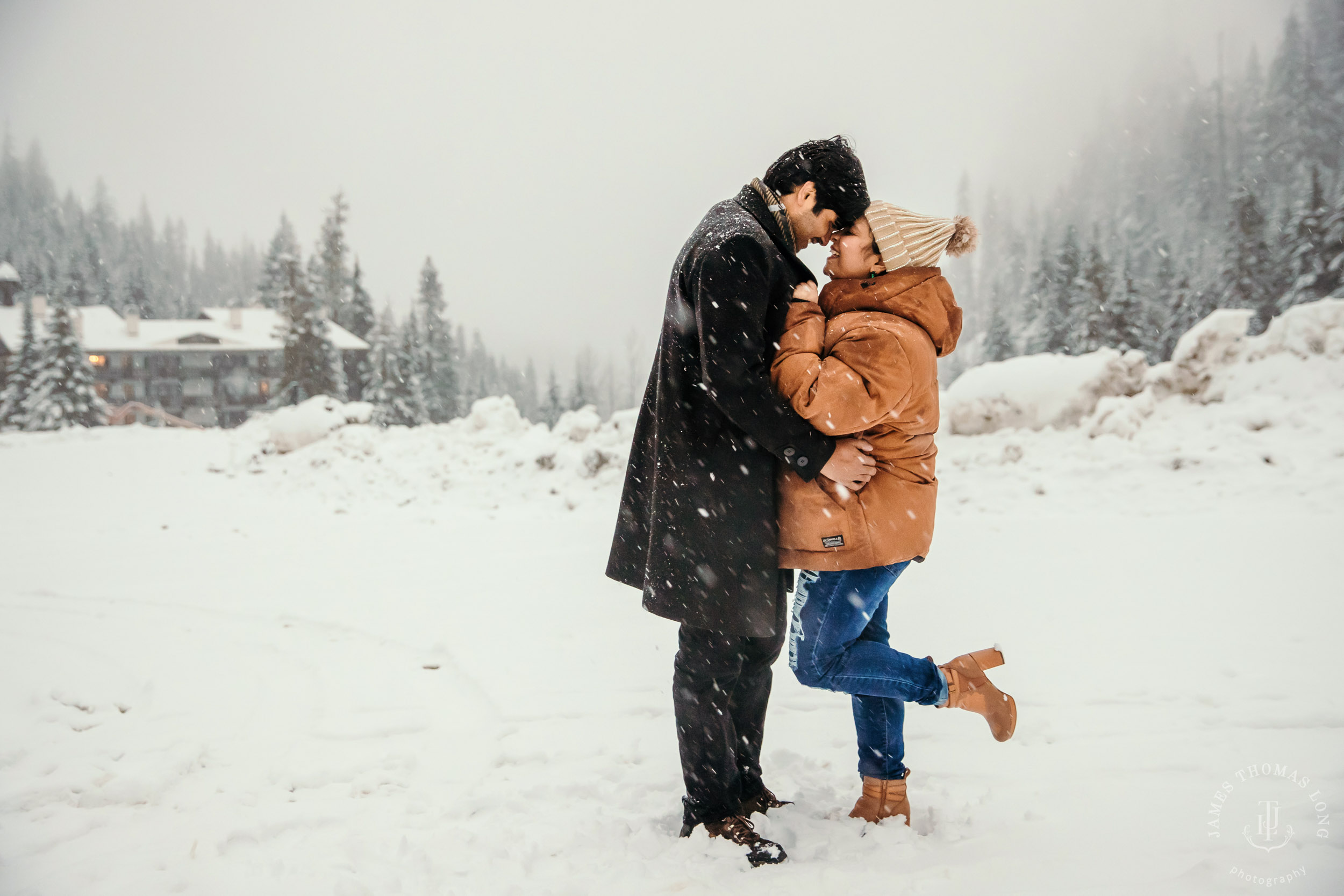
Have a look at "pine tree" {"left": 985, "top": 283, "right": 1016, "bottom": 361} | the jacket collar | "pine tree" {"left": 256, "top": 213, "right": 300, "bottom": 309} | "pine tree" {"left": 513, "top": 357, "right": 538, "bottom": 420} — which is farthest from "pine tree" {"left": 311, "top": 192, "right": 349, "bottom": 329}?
the jacket collar

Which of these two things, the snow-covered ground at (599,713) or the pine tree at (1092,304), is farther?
the pine tree at (1092,304)

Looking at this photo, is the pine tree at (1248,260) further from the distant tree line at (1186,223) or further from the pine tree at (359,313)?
the pine tree at (359,313)

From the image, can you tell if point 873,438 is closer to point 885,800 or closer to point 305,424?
point 885,800

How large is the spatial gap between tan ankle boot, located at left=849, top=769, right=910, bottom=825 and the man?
369 millimetres

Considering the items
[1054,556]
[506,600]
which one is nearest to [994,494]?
[1054,556]

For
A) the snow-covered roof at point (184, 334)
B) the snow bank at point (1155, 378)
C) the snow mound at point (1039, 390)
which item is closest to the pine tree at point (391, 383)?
the snow-covered roof at point (184, 334)

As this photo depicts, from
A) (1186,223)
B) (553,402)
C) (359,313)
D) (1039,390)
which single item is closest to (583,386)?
(553,402)

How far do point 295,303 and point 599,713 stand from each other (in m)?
34.2

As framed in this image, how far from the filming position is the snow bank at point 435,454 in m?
9.59

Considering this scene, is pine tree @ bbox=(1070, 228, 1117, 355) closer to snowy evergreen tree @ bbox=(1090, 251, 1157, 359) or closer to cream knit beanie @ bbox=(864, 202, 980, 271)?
snowy evergreen tree @ bbox=(1090, 251, 1157, 359)

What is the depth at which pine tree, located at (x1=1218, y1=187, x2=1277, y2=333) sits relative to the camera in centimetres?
2692

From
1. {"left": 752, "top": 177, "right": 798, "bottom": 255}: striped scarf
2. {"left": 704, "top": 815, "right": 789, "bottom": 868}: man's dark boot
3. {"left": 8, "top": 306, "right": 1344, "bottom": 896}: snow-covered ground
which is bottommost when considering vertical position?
{"left": 8, "top": 306, "right": 1344, "bottom": 896}: snow-covered ground

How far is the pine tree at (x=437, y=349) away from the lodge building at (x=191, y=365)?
12470 mm

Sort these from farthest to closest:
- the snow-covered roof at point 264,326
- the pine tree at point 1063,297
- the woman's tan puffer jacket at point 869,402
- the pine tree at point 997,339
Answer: the snow-covered roof at point 264,326
the pine tree at point 997,339
the pine tree at point 1063,297
the woman's tan puffer jacket at point 869,402
